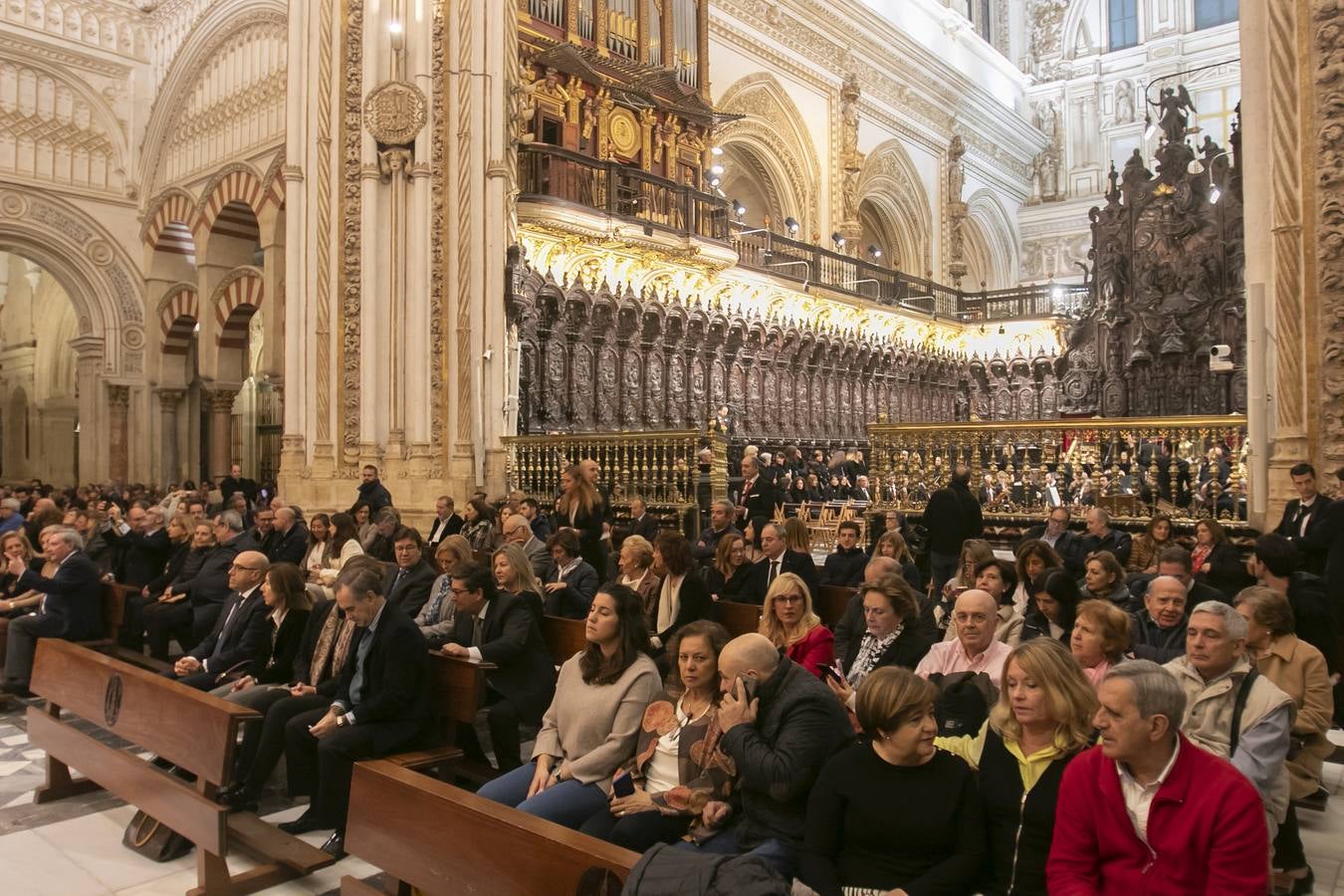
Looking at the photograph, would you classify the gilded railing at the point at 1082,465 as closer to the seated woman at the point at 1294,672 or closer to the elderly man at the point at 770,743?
the seated woman at the point at 1294,672

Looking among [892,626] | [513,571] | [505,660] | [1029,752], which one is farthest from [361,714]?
[1029,752]

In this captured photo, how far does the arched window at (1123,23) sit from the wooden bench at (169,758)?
105 feet

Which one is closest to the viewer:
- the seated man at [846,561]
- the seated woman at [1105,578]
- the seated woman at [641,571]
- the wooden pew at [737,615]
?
the seated woman at [1105,578]

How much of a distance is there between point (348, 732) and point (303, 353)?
9.73 meters

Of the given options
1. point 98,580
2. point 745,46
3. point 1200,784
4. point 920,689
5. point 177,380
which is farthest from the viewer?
point 745,46

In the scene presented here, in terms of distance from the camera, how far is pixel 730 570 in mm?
6301

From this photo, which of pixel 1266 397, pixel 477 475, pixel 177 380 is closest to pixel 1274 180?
pixel 1266 397

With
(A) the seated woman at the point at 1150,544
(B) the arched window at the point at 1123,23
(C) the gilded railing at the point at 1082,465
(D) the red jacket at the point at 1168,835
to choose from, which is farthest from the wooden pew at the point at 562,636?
(B) the arched window at the point at 1123,23

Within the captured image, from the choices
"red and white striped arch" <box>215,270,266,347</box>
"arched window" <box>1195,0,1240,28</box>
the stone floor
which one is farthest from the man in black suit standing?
"arched window" <box>1195,0,1240,28</box>

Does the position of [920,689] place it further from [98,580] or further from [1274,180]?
[1274,180]

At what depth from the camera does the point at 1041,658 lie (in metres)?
2.59

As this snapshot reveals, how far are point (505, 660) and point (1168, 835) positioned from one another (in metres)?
3.06

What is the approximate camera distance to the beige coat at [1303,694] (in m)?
3.75

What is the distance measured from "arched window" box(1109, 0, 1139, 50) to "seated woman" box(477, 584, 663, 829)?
3123 cm
